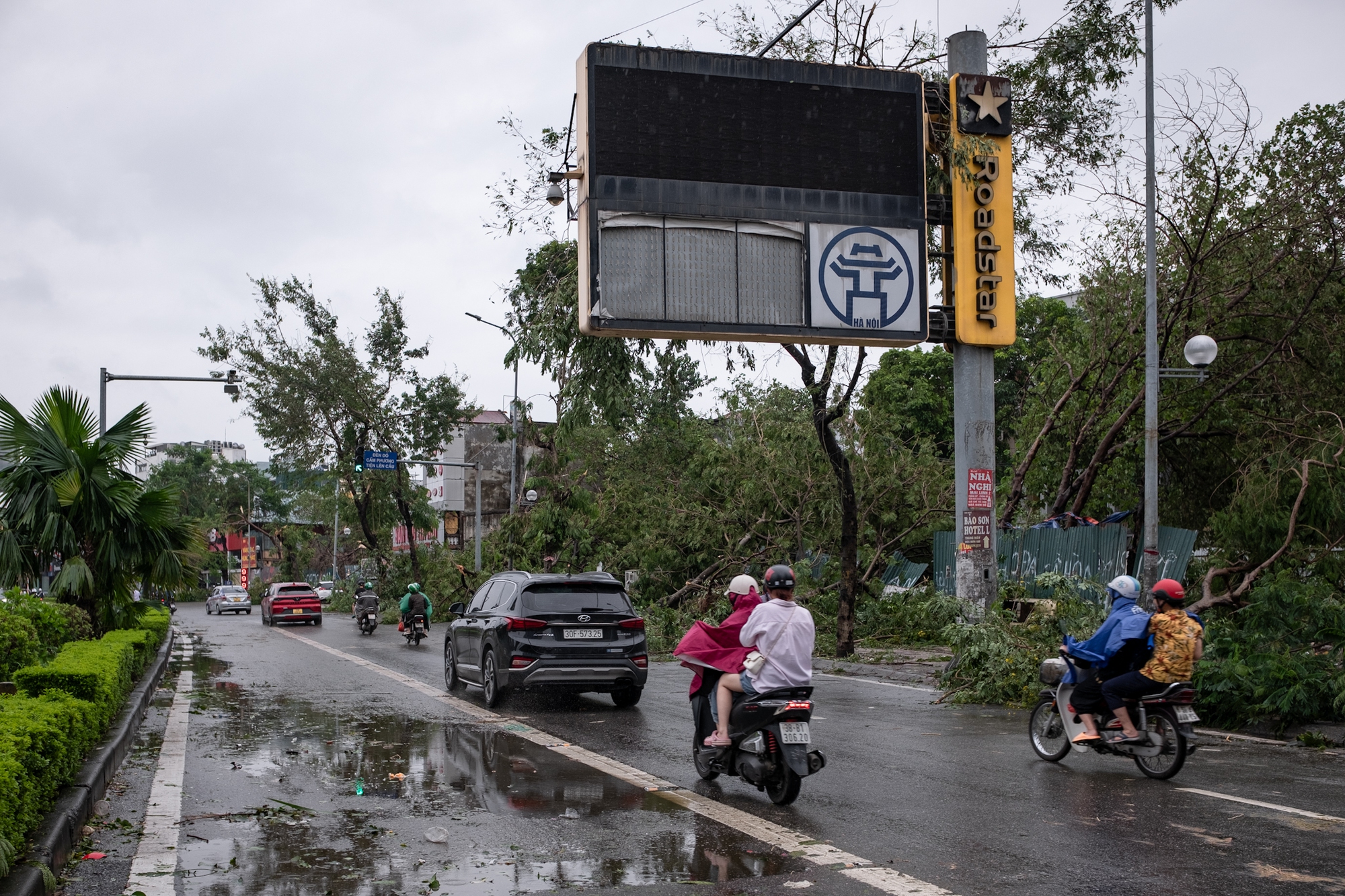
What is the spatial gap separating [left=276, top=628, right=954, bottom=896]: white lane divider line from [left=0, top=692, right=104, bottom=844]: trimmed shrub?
0.82 meters

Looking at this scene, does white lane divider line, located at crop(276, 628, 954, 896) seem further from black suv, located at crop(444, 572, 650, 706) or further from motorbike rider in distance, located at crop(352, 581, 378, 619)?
motorbike rider in distance, located at crop(352, 581, 378, 619)

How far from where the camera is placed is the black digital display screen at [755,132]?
16.7 m

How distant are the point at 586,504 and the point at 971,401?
622 inches

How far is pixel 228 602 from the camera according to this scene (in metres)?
59.5

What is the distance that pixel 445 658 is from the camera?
16453mm

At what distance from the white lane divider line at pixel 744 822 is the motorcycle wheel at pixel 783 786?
315 mm

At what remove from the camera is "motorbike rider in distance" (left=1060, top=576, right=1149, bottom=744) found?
906 centimetres

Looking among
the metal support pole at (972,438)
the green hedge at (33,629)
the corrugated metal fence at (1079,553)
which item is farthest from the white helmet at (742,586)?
the corrugated metal fence at (1079,553)

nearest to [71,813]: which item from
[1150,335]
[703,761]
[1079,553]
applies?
[703,761]

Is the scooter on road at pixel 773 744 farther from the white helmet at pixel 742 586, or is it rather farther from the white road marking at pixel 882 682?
the white road marking at pixel 882 682

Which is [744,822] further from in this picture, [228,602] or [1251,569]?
[228,602]

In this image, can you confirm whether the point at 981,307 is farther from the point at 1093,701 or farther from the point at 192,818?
the point at 192,818

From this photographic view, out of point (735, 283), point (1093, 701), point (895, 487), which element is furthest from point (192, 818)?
point (895, 487)

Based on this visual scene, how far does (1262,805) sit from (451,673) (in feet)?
36.0
